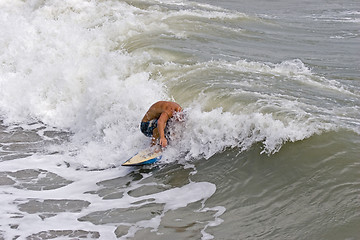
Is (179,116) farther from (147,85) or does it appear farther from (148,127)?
(147,85)

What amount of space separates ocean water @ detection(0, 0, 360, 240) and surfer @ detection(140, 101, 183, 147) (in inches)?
7.8

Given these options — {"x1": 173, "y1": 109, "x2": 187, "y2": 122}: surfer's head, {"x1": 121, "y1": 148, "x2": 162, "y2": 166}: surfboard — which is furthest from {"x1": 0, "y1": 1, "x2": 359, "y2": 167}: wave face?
{"x1": 121, "y1": 148, "x2": 162, "y2": 166}: surfboard

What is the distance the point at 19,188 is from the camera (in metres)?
6.35

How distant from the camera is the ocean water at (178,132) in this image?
5051mm

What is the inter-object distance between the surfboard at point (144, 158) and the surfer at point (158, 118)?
0.74ft

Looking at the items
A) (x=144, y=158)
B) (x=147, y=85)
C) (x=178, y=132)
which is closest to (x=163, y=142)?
(x=144, y=158)

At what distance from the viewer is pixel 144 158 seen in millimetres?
6828

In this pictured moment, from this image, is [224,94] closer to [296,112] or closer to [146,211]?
[296,112]

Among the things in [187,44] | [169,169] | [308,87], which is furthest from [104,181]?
[187,44]

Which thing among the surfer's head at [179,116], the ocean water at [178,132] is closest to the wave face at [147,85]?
the ocean water at [178,132]

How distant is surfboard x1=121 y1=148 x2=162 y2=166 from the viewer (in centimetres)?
679

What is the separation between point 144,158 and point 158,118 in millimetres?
618

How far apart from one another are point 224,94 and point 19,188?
342 cm

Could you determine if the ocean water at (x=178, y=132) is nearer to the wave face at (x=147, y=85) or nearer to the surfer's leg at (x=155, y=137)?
the wave face at (x=147, y=85)
